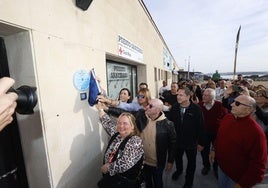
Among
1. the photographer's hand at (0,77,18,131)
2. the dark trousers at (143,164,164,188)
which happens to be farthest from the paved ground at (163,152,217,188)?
the photographer's hand at (0,77,18,131)

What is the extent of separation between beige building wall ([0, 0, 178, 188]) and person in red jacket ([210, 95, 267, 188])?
1.75m

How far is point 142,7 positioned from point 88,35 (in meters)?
4.11

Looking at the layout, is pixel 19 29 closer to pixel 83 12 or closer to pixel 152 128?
pixel 83 12

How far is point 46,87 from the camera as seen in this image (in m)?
1.65

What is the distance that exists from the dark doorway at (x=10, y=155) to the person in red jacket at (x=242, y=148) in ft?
7.40

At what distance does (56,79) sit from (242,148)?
213 centimetres

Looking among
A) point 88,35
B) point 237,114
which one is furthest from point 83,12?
point 237,114

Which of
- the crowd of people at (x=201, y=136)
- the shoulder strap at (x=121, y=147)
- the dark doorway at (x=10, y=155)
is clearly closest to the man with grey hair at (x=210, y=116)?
the crowd of people at (x=201, y=136)

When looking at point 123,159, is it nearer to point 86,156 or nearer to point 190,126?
point 86,156

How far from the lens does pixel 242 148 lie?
189cm

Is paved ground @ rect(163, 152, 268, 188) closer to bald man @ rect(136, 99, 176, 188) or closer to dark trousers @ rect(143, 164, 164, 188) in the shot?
dark trousers @ rect(143, 164, 164, 188)

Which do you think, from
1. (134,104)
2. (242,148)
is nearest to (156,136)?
(134,104)

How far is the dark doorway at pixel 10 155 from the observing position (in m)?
1.50

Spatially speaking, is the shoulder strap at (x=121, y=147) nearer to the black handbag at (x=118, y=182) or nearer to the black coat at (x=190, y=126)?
the black handbag at (x=118, y=182)
